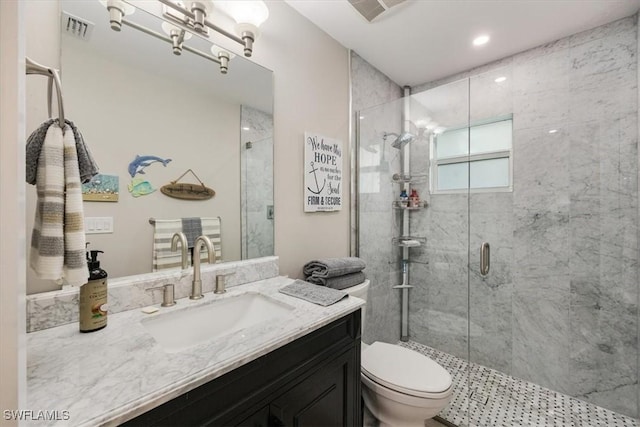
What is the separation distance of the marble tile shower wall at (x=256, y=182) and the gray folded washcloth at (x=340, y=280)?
11.7 inches

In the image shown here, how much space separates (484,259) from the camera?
78.7 inches

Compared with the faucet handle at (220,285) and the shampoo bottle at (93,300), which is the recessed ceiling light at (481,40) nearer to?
the faucet handle at (220,285)

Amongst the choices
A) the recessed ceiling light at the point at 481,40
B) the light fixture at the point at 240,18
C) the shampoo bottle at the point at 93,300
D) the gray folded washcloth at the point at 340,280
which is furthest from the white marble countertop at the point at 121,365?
the recessed ceiling light at the point at 481,40

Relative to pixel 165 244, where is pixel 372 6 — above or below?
above

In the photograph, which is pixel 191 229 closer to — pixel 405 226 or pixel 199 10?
pixel 199 10

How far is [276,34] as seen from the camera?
1525mm

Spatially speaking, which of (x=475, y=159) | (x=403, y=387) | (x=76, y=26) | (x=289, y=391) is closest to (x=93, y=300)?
(x=289, y=391)

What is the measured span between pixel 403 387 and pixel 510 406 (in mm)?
1081

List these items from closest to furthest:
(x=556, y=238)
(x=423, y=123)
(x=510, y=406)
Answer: (x=510, y=406) → (x=556, y=238) → (x=423, y=123)

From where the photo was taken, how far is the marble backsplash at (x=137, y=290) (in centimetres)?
83

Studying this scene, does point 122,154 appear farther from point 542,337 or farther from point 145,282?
point 542,337

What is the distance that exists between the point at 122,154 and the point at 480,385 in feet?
8.45

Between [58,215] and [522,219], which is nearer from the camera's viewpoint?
[58,215]

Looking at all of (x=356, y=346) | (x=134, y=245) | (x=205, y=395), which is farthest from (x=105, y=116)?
(x=356, y=346)
